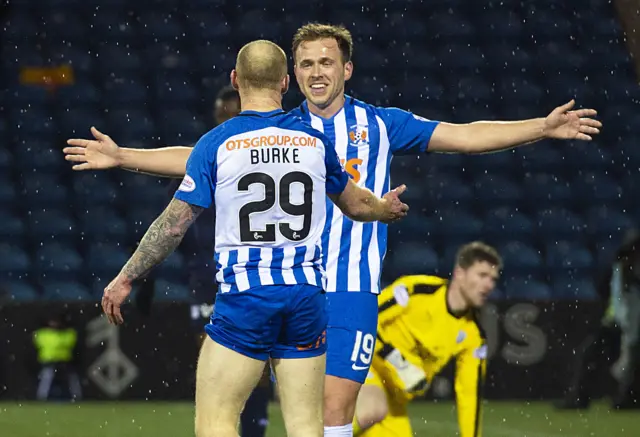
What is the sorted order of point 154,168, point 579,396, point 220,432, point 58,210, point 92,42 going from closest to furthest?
point 220,432, point 154,168, point 579,396, point 58,210, point 92,42

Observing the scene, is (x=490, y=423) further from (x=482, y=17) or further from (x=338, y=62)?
(x=482, y=17)

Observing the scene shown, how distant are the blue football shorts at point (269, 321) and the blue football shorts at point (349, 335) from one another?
2.50ft

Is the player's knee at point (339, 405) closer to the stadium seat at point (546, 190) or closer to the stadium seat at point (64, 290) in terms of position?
the stadium seat at point (64, 290)

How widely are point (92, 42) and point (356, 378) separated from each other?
10039 mm

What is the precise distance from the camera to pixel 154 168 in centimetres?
475

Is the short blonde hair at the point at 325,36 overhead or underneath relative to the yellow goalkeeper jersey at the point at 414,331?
overhead

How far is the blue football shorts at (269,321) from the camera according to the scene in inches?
159

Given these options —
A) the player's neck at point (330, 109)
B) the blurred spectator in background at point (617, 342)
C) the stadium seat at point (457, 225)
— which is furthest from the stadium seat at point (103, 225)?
the player's neck at point (330, 109)

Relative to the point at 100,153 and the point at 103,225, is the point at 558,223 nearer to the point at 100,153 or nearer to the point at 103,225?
the point at 103,225

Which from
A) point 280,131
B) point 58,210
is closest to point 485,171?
point 58,210

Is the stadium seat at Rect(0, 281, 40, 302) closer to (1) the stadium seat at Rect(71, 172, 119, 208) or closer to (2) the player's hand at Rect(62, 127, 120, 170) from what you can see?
(1) the stadium seat at Rect(71, 172, 119, 208)

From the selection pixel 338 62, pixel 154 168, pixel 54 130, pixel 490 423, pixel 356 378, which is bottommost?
pixel 490 423

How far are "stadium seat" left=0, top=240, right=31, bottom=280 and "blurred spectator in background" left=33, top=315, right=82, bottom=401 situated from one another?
1844 millimetres

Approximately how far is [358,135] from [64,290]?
771 centimetres
